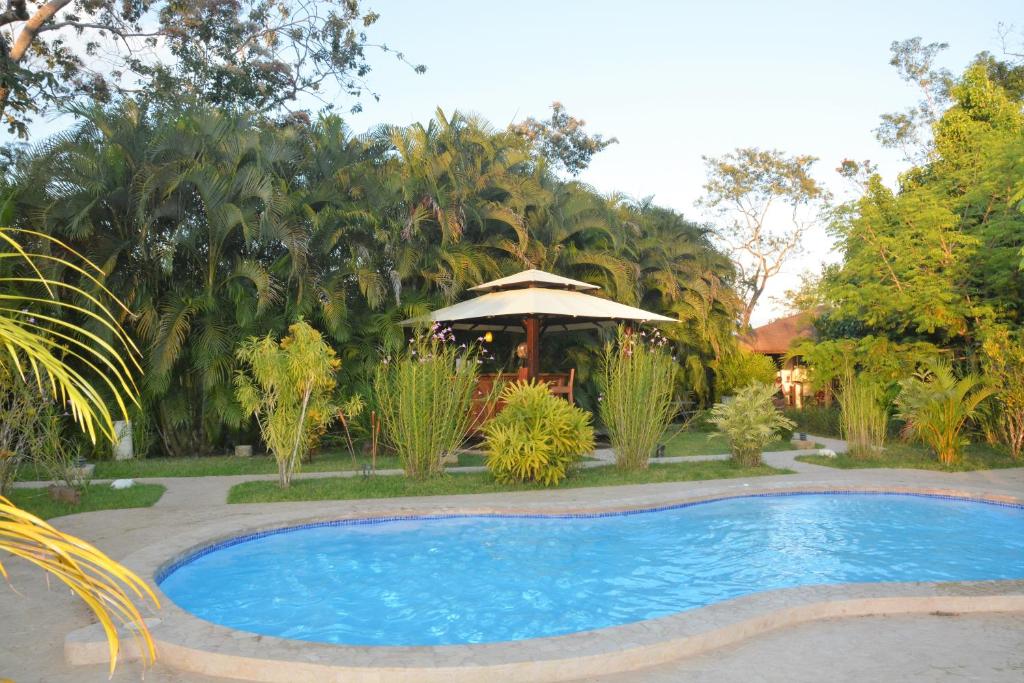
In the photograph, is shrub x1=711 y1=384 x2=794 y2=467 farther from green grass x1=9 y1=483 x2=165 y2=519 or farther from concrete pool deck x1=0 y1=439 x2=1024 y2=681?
green grass x1=9 y1=483 x2=165 y2=519

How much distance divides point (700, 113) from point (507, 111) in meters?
6.60

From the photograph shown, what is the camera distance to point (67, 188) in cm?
1013

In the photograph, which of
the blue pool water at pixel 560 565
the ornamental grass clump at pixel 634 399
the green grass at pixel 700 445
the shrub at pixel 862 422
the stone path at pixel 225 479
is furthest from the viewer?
the green grass at pixel 700 445

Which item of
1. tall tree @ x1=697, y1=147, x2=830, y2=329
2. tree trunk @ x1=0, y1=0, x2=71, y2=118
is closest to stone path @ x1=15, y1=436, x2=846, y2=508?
tree trunk @ x1=0, y1=0, x2=71, y2=118

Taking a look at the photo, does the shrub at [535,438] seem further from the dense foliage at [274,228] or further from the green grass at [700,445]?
the green grass at [700,445]

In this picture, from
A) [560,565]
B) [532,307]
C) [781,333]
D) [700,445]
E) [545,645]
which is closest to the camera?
[545,645]

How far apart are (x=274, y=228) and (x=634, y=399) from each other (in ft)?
17.6

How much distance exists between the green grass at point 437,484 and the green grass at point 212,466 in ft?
3.02

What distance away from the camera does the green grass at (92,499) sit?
6863mm

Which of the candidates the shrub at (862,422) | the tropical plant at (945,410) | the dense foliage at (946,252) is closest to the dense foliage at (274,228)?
the dense foliage at (946,252)

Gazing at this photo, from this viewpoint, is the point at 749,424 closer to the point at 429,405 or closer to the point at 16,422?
the point at 429,405

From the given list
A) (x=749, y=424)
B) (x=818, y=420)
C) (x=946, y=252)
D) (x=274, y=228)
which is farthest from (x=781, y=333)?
(x=274, y=228)

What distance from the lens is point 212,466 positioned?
9.64 metres

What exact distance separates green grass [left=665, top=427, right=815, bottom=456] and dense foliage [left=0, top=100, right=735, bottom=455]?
1.87 metres
